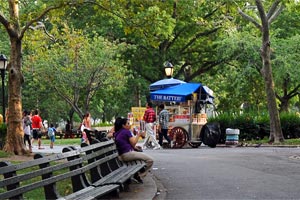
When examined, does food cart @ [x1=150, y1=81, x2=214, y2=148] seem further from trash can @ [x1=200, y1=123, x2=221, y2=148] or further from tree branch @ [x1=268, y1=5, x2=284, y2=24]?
tree branch @ [x1=268, y1=5, x2=284, y2=24]

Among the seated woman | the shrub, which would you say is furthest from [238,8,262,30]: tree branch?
the seated woman

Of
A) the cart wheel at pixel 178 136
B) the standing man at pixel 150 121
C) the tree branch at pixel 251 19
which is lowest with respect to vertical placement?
the cart wheel at pixel 178 136

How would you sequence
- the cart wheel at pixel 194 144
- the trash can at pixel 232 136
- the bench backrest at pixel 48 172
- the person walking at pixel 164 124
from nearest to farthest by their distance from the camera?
1. the bench backrest at pixel 48 172
2. the person walking at pixel 164 124
3. the cart wheel at pixel 194 144
4. the trash can at pixel 232 136

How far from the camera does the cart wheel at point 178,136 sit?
2238 cm

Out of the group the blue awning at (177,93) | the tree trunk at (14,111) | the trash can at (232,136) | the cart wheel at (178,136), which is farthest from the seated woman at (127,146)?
the trash can at (232,136)

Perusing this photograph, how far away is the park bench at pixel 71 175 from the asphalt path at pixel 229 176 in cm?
103

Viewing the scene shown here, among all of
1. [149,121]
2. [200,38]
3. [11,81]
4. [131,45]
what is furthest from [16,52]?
[200,38]

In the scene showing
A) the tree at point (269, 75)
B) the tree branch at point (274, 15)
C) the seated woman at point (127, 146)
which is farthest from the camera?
the tree branch at point (274, 15)

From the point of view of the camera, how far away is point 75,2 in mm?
17031

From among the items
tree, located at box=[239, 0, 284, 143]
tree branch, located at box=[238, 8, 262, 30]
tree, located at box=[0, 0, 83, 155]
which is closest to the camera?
tree, located at box=[0, 0, 83, 155]

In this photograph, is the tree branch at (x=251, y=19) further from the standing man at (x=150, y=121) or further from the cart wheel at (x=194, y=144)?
the standing man at (x=150, y=121)

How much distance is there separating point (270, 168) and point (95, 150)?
5340 millimetres

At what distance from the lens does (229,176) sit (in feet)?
39.2

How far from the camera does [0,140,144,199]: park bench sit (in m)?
5.88
